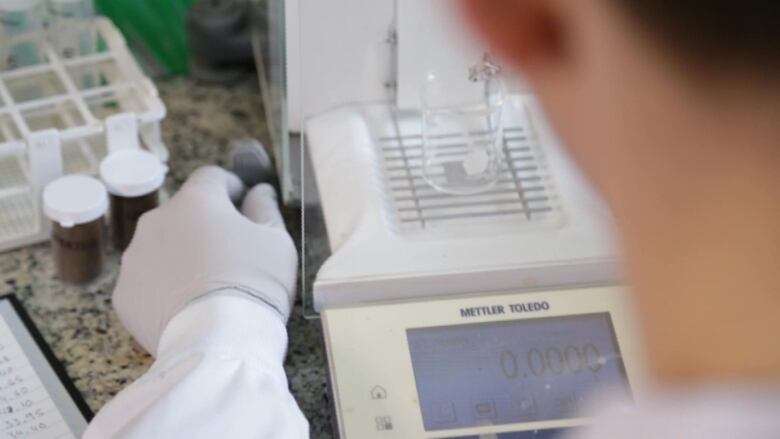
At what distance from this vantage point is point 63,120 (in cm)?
114

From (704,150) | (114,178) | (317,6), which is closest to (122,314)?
(114,178)

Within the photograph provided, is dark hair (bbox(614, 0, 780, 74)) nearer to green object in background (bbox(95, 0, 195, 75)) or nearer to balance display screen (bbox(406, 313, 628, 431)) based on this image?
balance display screen (bbox(406, 313, 628, 431))

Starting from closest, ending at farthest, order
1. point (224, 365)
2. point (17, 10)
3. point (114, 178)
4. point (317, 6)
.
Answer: point (224, 365), point (317, 6), point (114, 178), point (17, 10)

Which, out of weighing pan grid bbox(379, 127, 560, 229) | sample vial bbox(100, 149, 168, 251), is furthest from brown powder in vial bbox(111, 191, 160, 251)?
weighing pan grid bbox(379, 127, 560, 229)

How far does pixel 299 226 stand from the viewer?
1.03 meters

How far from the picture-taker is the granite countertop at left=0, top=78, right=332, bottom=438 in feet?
3.09

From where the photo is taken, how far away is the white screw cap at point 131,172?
1.02m

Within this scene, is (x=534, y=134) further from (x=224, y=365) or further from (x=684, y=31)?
(x=684, y=31)

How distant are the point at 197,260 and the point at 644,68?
57cm

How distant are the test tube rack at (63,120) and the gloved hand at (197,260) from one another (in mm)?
120

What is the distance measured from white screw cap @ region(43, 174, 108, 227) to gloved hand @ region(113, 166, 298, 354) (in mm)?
45

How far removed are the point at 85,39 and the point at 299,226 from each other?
37 centimetres

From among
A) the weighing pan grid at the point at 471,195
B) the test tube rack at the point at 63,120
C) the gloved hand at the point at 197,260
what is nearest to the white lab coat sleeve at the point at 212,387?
the gloved hand at the point at 197,260

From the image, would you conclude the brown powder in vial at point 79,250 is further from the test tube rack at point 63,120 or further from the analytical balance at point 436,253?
the analytical balance at point 436,253
